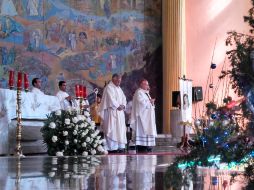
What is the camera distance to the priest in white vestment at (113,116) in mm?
12869

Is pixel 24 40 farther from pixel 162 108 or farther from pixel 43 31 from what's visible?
pixel 162 108

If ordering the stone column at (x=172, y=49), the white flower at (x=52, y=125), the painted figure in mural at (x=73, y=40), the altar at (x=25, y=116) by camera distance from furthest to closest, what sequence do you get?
the stone column at (x=172, y=49), the painted figure in mural at (x=73, y=40), the altar at (x=25, y=116), the white flower at (x=52, y=125)

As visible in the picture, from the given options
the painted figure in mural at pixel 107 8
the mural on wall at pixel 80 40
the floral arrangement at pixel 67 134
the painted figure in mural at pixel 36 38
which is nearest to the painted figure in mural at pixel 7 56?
the mural on wall at pixel 80 40

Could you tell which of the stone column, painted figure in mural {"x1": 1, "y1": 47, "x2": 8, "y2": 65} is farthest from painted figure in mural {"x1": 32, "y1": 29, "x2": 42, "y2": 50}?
the stone column

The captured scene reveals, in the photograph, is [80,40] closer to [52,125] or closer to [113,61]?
[113,61]

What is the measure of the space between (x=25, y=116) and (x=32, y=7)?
21.1ft

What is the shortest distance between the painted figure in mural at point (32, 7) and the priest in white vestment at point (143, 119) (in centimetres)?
449

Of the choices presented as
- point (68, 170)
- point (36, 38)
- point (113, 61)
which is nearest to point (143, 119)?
point (113, 61)

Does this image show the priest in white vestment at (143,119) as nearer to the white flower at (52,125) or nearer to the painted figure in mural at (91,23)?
the painted figure in mural at (91,23)

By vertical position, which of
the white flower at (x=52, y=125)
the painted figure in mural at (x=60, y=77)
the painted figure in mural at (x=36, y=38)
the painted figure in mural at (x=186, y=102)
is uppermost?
the painted figure in mural at (x=36, y=38)

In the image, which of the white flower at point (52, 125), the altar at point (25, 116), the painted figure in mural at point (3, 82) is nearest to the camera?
the white flower at point (52, 125)

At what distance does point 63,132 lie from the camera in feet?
27.8

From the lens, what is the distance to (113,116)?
1305 centimetres

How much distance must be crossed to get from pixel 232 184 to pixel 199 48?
16318 millimetres
